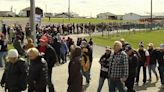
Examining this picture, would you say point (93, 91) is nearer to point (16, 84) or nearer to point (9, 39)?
point (16, 84)

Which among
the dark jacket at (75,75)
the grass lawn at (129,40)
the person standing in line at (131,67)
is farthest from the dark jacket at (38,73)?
the grass lawn at (129,40)

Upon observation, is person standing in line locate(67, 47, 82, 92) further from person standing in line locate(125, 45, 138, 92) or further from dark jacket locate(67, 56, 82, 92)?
person standing in line locate(125, 45, 138, 92)

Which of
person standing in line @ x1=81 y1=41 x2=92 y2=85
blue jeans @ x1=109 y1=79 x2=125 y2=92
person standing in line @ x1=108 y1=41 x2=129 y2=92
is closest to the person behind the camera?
person standing in line @ x1=108 y1=41 x2=129 y2=92

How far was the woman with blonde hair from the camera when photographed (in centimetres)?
1094

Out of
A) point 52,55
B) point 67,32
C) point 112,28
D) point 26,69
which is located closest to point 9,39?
point 67,32

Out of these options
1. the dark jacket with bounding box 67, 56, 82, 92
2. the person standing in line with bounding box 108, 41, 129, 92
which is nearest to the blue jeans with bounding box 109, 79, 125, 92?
the person standing in line with bounding box 108, 41, 129, 92

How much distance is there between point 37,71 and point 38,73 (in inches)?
2.1

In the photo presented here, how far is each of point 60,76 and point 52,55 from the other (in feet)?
22.4

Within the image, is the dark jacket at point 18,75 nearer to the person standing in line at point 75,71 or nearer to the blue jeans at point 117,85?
the person standing in line at point 75,71

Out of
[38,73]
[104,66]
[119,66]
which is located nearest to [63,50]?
[104,66]

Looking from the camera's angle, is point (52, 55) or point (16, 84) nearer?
point (16, 84)

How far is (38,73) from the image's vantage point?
433 inches

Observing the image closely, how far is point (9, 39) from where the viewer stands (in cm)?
3862

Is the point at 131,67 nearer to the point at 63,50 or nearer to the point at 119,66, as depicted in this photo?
the point at 119,66
